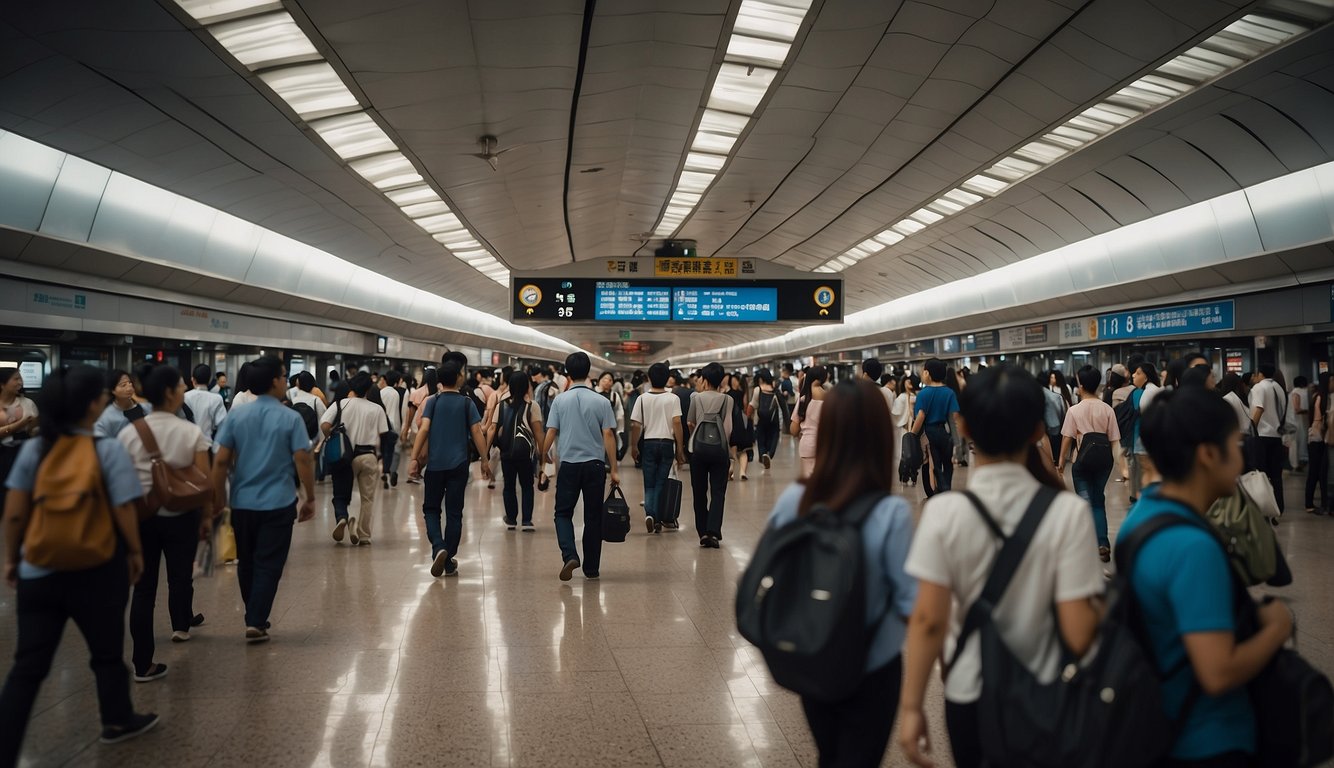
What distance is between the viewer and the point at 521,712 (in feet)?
14.8

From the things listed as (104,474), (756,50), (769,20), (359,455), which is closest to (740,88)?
(756,50)

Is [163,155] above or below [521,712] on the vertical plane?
above

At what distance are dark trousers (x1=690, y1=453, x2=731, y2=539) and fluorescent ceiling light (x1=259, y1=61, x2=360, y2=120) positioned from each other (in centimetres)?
499

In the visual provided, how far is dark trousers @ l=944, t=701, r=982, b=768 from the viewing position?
7.74 ft

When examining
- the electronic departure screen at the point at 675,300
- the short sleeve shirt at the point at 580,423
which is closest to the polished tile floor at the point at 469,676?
the short sleeve shirt at the point at 580,423

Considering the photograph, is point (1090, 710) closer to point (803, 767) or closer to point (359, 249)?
point (803, 767)

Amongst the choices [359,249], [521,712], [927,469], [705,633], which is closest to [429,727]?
[521,712]

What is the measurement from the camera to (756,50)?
9578 mm

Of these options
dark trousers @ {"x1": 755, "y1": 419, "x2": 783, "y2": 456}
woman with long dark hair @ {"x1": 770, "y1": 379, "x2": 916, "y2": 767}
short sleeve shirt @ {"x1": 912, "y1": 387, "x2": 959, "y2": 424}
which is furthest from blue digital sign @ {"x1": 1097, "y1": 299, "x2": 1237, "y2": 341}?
woman with long dark hair @ {"x1": 770, "y1": 379, "x2": 916, "y2": 767}

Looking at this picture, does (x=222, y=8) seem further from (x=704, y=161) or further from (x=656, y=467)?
(x=704, y=161)

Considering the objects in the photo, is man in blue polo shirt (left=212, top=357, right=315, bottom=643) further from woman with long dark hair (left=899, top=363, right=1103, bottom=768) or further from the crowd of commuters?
woman with long dark hair (left=899, top=363, right=1103, bottom=768)

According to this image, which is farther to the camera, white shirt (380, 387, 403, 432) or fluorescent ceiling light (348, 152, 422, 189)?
white shirt (380, 387, 403, 432)

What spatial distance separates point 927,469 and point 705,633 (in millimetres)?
6634

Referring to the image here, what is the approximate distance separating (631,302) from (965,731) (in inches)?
636
